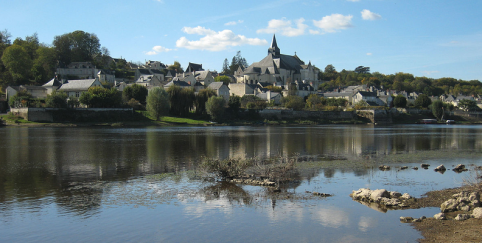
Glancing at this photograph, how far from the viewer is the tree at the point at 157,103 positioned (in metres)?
60.2

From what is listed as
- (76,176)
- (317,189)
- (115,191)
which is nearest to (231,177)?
(317,189)

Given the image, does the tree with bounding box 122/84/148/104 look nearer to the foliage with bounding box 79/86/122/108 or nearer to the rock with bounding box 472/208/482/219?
the foliage with bounding box 79/86/122/108

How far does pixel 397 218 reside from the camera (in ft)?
37.4

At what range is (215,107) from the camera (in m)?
64.8

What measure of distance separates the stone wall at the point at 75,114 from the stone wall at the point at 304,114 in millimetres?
25942

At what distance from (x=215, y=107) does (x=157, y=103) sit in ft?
32.6

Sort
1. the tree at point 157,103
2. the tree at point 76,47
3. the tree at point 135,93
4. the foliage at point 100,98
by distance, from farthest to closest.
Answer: the tree at point 76,47, the tree at point 135,93, the foliage at point 100,98, the tree at point 157,103

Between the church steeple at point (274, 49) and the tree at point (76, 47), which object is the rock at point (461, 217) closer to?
the tree at point (76, 47)

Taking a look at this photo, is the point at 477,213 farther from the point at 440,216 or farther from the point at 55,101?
the point at 55,101

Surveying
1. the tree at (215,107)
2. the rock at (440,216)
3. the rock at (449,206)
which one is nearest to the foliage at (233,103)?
the tree at (215,107)

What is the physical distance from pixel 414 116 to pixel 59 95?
73.9 metres

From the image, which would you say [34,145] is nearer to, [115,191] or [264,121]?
[115,191]

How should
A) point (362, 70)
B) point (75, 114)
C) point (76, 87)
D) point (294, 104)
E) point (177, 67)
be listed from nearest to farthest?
1. point (75, 114)
2. point (76, 87)
3. point (294, 104)
4. point (177, 67)
5. point (362, 70)

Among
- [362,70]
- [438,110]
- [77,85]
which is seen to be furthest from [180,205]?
[362,70]
